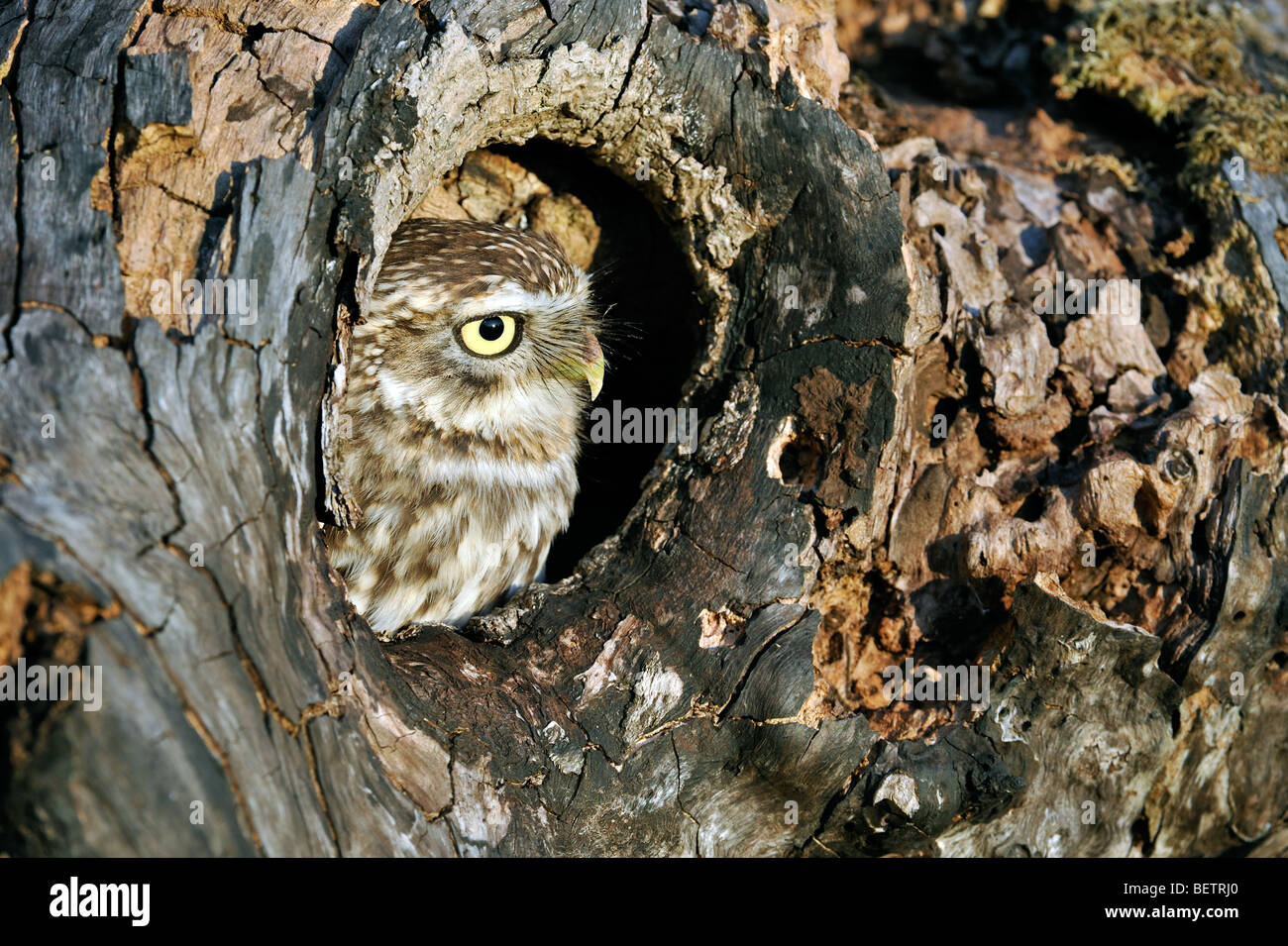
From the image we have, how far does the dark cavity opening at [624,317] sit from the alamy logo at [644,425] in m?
0.04

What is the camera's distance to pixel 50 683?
1621 millimetres

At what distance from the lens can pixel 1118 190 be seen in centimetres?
359

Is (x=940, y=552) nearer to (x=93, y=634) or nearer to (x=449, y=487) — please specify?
(x=449, y=487)

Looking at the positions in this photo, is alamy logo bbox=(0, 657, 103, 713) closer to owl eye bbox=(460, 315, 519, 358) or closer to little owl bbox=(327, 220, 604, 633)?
little owl bbox=(327, 220, 604, 633)

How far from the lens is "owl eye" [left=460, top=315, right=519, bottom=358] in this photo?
2.87 m

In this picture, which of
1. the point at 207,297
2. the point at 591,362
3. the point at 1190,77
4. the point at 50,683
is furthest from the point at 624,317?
the point at 50,683

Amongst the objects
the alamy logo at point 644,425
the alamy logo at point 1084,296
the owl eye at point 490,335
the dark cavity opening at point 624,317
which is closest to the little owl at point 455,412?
the owl eye at point 490,335

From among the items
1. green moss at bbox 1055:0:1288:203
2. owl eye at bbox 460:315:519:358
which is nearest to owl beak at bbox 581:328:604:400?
owl eye at bbox 460:315:519:358

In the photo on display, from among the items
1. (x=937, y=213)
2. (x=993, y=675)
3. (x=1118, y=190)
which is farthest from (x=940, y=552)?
(x=1118, y=190)

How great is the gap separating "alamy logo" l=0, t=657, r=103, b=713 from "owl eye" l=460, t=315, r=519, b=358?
1476 mm

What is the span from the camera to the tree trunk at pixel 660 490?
184 centimetres
